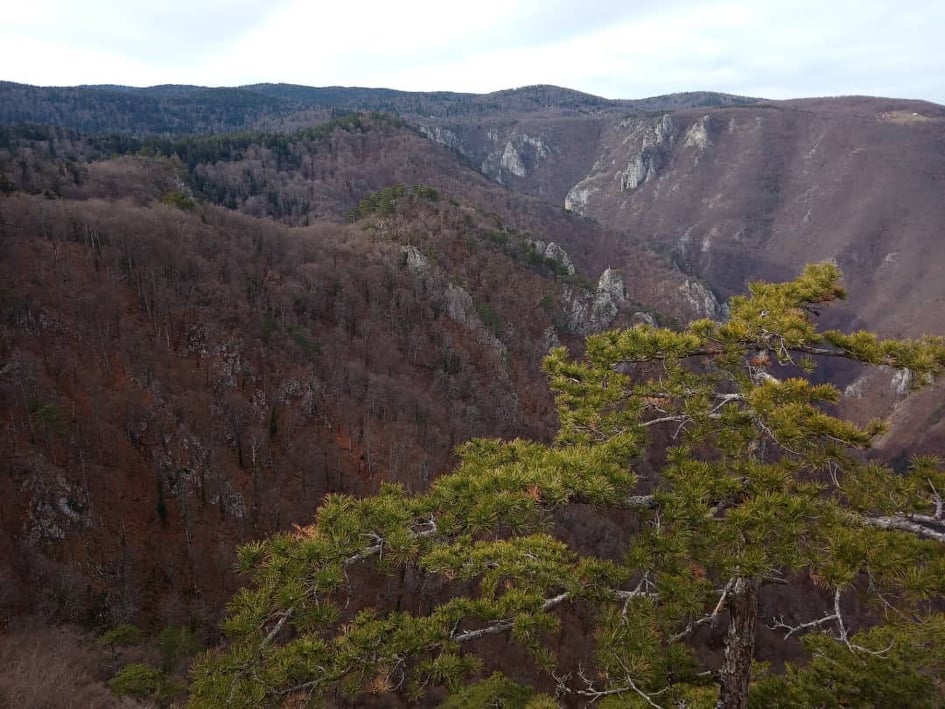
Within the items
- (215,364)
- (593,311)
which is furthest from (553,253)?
(215,364)

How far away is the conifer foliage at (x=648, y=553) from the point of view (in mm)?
5637

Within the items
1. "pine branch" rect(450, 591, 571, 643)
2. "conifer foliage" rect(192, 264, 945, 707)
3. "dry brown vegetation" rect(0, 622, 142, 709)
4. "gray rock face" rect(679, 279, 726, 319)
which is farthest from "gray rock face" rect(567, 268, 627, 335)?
"pine branch" rect(450, 591, 571, 643)

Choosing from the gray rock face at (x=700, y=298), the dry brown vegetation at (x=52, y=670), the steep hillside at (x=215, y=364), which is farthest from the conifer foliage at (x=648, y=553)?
the gray rock face at (x=700, y=298)

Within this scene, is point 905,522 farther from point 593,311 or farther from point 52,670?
point 593,311

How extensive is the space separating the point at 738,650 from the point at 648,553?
205cm

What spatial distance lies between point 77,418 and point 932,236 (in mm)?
225141

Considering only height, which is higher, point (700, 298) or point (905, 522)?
point (905, 522)

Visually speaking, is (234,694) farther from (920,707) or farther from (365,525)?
(920,707)

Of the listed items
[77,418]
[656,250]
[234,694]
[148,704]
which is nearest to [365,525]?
[234,694]

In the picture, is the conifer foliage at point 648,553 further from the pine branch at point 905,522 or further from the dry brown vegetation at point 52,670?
the dry brown vegetation at point 52,670

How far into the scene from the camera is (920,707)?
739 cm

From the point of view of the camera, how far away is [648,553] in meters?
6.21

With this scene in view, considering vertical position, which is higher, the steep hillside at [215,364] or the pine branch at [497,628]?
the pine branch at [497,628]

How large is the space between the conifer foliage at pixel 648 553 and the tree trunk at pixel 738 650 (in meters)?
0.02
